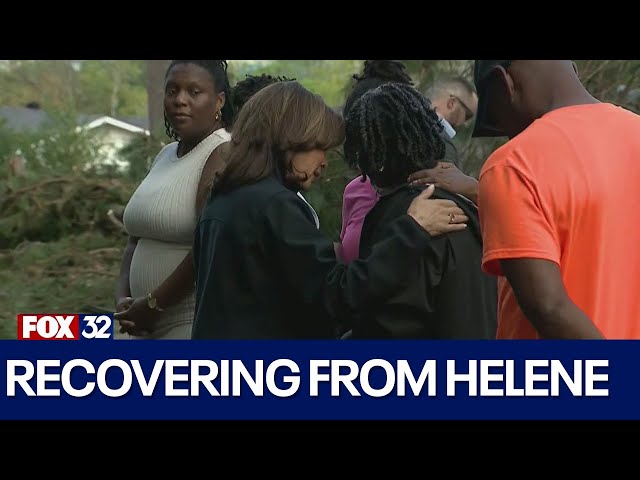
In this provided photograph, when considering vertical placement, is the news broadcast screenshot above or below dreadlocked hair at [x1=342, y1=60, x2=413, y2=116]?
below

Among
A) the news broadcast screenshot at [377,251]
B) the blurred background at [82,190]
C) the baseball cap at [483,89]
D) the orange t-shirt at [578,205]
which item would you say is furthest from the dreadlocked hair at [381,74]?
the orange t-shirt at [578,205]

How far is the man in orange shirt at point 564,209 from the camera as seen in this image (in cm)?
215

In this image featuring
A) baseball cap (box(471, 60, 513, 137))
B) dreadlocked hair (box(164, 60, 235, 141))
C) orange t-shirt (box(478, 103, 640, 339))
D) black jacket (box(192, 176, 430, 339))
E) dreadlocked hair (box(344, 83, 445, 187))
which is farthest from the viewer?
dreadlocked hair (box(164, 60, 235, 141))

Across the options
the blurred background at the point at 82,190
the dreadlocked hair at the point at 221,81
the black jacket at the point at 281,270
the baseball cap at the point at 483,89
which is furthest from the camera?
the blurred background at the point at 82,190

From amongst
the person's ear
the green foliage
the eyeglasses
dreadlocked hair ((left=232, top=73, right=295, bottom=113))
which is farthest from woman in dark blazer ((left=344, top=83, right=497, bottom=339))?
the green foliage

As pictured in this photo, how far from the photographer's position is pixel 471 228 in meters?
2.71

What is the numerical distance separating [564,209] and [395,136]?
0.75 meters

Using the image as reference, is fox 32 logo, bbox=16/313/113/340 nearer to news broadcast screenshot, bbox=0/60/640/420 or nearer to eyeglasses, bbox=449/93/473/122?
news broadcast screenshot, bbox=0/60/640/420

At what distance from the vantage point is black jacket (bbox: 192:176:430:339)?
A: 2.66 metres

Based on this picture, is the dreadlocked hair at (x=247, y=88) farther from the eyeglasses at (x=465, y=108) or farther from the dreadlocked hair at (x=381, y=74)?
the eyeglasses at (x=465, y=108)

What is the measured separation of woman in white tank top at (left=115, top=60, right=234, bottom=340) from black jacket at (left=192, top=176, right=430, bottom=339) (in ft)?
1.77

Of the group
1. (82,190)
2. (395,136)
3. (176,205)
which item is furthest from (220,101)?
(82,190)

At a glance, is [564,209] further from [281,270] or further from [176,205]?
[176,205]

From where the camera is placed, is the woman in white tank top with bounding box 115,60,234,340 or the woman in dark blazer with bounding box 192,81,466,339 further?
the woman in white tank top with bounding box 115,60,234,340
